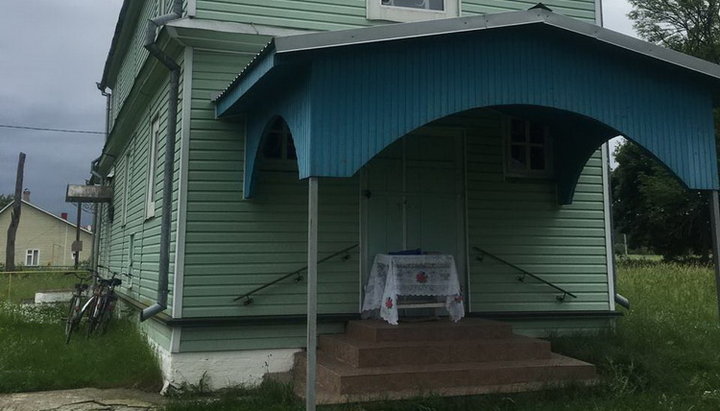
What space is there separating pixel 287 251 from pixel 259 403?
74.3 inches

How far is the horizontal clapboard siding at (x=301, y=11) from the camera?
7246 millimetres

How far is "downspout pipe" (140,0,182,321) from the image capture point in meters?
6.84

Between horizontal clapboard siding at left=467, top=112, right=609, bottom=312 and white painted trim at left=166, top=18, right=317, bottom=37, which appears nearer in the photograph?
white painted trim at left=166, top=18, right=317, bottom=37

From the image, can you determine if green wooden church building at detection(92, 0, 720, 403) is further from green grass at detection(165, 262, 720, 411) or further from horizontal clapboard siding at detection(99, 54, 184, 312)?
green grass at detection(165, 262, 720, 411)

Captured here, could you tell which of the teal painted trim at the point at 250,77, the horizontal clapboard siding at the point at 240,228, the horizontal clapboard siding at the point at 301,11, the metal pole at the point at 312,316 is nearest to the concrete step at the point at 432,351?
the horizontal clapboard siding at the point at 240,228

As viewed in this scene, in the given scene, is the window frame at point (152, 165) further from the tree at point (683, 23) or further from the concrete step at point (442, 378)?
the tree at point (683, 23)

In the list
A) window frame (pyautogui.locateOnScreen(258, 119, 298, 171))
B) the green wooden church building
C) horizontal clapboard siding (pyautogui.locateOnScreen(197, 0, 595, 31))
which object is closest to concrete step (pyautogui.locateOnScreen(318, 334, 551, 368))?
the green wooden church building

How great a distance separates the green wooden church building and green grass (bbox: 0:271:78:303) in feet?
32.3

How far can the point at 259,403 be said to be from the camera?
570cm

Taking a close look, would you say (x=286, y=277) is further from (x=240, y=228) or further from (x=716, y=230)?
(x=716, y=230)

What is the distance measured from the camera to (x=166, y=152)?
7.18 metres

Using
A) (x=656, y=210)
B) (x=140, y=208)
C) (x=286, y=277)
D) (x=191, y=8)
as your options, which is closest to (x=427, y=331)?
(x=286, y=277)

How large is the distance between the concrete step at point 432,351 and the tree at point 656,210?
89.5ft

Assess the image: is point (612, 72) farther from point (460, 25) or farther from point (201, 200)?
point (201, 200)
